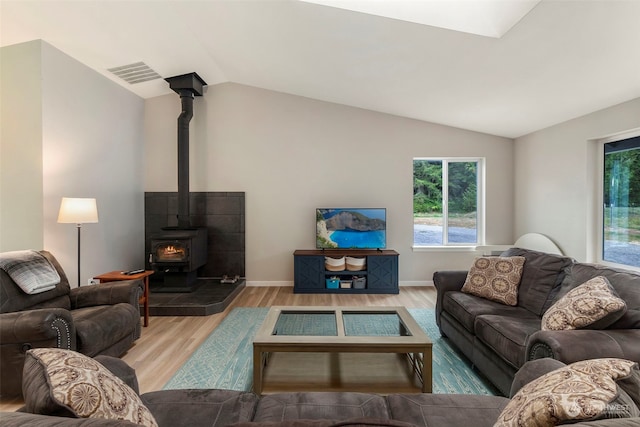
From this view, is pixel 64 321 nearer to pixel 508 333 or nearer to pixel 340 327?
pixel 340 327

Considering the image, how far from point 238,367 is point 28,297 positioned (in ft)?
5.66

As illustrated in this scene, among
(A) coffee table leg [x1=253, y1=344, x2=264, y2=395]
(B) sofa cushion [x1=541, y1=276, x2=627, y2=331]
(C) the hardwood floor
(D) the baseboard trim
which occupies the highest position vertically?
(B) sofa cushion [x1=541, y1=276, x2=627, y2=331]

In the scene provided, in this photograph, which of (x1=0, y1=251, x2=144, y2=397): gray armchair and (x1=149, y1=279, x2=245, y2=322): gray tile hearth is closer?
(x1=0, y1=251, x2=144, y2=397): gray armchair

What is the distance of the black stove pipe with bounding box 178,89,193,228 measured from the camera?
442 cm

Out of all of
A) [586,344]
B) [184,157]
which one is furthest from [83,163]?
[586,344]

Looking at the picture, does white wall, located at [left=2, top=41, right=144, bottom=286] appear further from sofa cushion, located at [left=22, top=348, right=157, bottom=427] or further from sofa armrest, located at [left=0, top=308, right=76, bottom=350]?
sofa cushion, located at [left=22, top=348, right=157, bottom=427]

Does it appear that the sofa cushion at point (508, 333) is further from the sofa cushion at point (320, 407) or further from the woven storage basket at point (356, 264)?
the woven storage basket at point (356, 264)

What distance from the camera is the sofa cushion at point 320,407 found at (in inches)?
47.1

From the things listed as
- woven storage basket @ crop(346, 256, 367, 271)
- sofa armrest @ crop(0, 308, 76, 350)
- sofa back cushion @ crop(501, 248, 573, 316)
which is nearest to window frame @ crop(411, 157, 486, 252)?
woven storage basket @ crop(346, 256, 367, 271)

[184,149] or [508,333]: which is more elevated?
[184,149]

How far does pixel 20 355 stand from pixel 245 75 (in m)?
3.92

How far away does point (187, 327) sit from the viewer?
3.20 meters

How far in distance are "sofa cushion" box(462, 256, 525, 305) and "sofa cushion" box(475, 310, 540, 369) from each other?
25 cm

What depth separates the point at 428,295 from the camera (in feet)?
14.1
